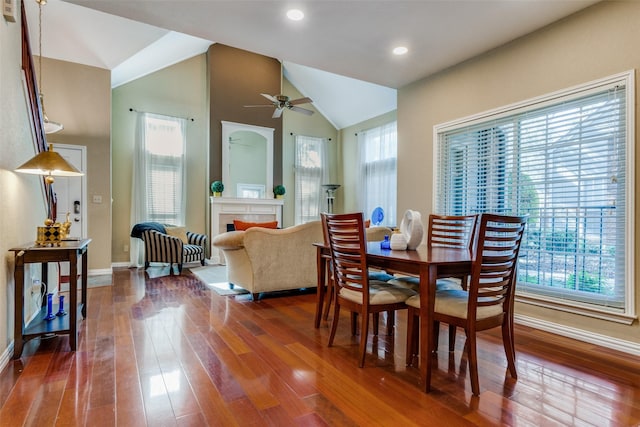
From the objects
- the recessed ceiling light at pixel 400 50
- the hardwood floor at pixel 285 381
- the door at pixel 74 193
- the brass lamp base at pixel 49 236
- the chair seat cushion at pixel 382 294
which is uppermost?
the recessed ceiling light at pixel 400 50

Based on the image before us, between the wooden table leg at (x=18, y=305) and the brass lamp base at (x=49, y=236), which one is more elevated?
the brass lamp base at (x=49, y=236)

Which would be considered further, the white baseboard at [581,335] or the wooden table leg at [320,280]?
the wooden table leg at [320,280]

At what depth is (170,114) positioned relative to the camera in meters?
6.88

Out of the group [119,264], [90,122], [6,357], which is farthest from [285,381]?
[119,264]

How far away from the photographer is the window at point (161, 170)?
256 inches

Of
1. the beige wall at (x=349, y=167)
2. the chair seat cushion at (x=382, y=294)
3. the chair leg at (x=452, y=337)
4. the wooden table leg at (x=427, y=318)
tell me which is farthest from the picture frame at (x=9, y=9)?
the beige wall at (x=349, y=167)

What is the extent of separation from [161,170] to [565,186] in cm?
640

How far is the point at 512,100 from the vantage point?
10.9 feet

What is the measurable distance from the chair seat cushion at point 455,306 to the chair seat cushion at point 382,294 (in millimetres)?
116

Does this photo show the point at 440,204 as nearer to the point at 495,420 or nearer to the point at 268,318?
the point at 268,318

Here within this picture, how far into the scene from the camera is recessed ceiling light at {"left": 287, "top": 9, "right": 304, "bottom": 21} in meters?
2.90

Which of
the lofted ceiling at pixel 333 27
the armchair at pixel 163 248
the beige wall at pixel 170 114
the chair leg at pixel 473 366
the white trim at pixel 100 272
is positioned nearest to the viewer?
the chair leg at pixel 473 366

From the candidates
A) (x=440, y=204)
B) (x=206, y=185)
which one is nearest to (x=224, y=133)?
(x=206, y=185)

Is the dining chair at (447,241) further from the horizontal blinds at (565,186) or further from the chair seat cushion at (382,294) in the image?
the horizontal blinds at (565,186)
